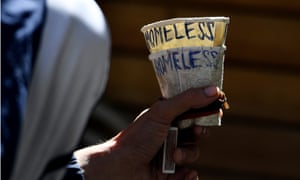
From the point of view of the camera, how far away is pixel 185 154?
6.15 ft

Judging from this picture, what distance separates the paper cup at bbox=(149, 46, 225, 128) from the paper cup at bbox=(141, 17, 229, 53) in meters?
0.01

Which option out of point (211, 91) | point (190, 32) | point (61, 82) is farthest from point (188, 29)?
point (61, 82)

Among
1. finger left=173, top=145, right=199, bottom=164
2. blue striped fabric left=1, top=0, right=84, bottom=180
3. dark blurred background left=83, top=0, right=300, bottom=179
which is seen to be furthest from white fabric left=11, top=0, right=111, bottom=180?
dark blurred background left=83, top=0, right=300, bottom=179

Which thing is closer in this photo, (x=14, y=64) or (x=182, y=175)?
(x=14, y=64)

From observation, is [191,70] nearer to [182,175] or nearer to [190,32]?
[190,32]

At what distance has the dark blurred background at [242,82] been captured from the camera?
429cm

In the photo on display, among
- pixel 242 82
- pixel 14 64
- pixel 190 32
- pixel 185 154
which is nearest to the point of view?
pixel 14 64

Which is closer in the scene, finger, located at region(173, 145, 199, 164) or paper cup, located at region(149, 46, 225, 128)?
paper cup, located at region(149, 46, 225, 128)

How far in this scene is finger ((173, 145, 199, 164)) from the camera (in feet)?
6.05

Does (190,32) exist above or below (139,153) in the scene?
above

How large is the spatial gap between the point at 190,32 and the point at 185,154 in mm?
313

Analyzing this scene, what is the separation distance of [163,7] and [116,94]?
54 centimetres

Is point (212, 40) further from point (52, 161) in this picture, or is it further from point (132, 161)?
point (52, 161)

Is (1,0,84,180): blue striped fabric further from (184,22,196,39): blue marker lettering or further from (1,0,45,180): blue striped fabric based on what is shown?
(184,22,196,39): blue marker lettering
